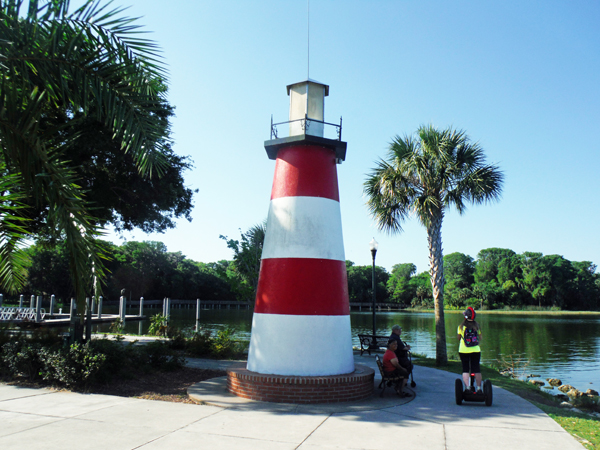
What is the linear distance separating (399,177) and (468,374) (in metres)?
8.61

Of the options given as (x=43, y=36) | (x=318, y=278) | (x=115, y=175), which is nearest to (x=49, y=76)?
(x=43, y=36)

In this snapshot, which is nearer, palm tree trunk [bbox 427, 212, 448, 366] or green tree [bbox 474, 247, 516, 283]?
palm tree trunk [bbox 427, 212, 448, 366]

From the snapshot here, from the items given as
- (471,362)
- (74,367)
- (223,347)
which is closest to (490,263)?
(223,347)

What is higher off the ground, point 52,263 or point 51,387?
point 52,263

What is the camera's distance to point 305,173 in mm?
9000

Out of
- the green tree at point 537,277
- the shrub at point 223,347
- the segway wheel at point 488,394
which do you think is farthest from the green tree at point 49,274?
the green tree at point 537,277

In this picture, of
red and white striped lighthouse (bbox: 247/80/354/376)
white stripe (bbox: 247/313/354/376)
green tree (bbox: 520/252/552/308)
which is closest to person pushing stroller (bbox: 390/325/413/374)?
red and white striped lighthouse (bbox: 247/80/354/376)

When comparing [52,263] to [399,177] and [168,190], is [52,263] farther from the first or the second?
[399,177]

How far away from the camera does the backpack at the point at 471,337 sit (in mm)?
7785

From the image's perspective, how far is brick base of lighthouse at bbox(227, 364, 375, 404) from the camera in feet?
25.6

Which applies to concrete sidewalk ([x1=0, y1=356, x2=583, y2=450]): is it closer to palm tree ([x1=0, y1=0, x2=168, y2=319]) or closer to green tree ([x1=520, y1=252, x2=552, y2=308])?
palm tree ([x1=0, y1=0, x2=168, y2=319])

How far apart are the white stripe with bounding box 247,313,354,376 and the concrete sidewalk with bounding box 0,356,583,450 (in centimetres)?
86

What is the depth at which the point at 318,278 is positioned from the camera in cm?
863

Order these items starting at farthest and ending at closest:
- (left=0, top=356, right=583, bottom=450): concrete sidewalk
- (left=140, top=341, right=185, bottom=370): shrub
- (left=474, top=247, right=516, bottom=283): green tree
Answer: (left=474, top=247, right=516, bottom=283): green tree
(left=140, top=341, right=185, bottom=370): shrub
(left=0, top=356, right=583, bottom=450): concrete sidewalk
